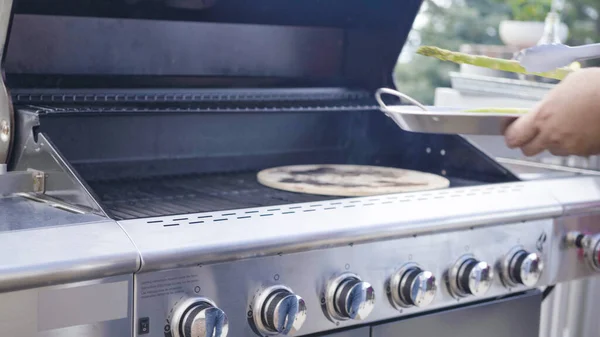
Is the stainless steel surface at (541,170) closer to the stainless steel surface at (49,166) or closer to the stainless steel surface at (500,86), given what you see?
the stainless steel surface at (500,86)

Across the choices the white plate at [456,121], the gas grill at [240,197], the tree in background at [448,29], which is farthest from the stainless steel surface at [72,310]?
the tree in background at [448,29]

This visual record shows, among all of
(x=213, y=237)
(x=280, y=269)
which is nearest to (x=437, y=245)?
(x=280, y=269)

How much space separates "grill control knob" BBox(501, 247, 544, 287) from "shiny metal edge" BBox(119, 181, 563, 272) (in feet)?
0.24

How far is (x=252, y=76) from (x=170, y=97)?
0.32 meters

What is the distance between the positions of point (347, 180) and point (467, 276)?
0.39m

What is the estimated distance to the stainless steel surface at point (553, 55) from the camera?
142 cm

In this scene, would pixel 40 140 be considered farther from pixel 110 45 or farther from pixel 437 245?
pixel 437 245

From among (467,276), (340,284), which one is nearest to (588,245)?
(467,276)

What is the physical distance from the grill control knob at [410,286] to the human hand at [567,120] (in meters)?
0.30

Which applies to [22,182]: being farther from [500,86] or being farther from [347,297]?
[500,86]

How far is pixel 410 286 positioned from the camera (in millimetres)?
1454

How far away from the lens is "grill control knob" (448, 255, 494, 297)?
61.0 inches

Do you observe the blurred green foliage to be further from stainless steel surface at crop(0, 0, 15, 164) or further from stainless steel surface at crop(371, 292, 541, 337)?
stainless steel surface at crop(0, 0, 15, 164)

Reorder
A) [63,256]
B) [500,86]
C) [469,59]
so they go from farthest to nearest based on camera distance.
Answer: [500,86]
[469,59]
[63,256]
